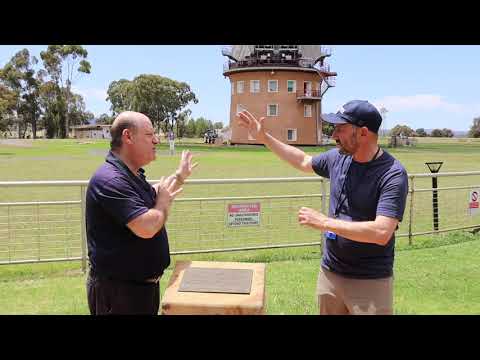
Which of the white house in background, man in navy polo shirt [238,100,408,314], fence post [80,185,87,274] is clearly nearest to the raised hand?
man in navy polo shirt [238,100,408,314]

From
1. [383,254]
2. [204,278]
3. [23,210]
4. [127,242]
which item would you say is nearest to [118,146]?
[127,242]

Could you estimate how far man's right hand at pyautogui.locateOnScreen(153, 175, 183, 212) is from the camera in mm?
2303

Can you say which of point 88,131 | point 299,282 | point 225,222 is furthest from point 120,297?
point 88,131

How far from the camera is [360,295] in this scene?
2.58 meters

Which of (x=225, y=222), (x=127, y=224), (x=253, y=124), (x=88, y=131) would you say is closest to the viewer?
(x=127, y=224)

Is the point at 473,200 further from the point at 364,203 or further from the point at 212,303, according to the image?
the point at 212,303

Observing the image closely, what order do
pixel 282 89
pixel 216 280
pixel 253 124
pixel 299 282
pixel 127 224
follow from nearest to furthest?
pixel 127 224
pixel 216 280
pixel 253 124
pixel 299 282
pixel 282 89

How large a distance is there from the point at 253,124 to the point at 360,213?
1067mm

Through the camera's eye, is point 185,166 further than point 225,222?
No

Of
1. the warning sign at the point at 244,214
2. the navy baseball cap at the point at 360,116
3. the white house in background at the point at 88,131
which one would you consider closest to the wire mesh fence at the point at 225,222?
the warning sign at the point at 244,214

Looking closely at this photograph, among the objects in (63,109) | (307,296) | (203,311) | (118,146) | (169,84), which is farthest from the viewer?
(63,109)
